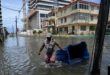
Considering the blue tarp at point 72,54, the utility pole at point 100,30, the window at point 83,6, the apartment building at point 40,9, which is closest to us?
the utility pole at point 100,30

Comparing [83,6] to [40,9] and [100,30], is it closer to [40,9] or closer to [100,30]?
[100,30]

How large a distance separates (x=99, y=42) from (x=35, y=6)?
98955mm

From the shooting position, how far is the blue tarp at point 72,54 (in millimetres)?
10578

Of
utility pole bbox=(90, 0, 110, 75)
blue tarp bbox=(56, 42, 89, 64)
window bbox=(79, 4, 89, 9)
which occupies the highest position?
window bbox=(79, 4, 89, 9)

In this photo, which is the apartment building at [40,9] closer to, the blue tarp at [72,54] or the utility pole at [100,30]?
the blue tarp at [72,54]

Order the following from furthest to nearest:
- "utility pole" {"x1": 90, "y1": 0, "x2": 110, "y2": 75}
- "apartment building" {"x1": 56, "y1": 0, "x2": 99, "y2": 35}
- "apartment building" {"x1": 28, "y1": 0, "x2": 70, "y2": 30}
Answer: "apartment building" {"x1": 28, "y1": 0, "x2": 70, "y2": 30}, "apartment building" {"x1": 56, "y1": 0, "x2": 99, "y2": 35}, "utility pole" {"x1": 90, "y1": 0, "x2": 110, "y2": 75}

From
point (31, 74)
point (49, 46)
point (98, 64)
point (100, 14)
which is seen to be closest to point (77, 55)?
point (49, 46)

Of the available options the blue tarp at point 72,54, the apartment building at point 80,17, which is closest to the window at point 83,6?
the apartment building at point 80,17

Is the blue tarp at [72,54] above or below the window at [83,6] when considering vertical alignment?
below

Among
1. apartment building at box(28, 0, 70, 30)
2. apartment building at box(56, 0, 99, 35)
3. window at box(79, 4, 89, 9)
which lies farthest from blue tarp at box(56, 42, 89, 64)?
apartment building at box(28, 0, 70, 30)

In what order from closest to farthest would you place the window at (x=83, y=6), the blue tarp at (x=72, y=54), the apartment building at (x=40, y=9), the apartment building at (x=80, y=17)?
the blue tarp at (x=72, y=54) → the apartment building at (x=80, y=17) → the window at (x=83, y=6) → the apartment building at (x=40, y=9)

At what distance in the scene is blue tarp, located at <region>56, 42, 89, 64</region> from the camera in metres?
10.6

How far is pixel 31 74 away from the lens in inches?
349

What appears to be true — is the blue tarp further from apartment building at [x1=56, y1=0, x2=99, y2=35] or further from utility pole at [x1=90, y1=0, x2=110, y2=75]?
apartment building at [x1=56, y1=0, x2=99, y2=35]
